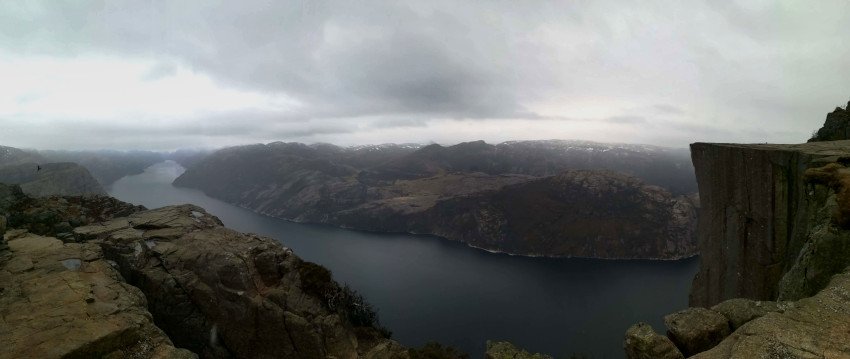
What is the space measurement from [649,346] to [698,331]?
2.03 metres

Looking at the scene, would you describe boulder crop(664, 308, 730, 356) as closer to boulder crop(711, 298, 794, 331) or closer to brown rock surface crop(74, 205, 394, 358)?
boulder crop(711, 298, 794, 331)

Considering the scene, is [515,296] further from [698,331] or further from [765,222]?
[698,331]

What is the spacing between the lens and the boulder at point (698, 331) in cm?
1424

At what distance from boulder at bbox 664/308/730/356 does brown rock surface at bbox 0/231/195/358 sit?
2202 cm

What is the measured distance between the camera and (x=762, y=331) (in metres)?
11.5

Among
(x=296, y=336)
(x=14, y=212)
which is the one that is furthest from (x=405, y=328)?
(x=14, y=212)

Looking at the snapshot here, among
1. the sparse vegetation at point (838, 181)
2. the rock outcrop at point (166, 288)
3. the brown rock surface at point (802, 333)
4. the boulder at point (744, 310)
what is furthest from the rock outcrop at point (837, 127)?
the rock outcrop at point (166, 288)

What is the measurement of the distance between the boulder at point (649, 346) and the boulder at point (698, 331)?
0.73 meters

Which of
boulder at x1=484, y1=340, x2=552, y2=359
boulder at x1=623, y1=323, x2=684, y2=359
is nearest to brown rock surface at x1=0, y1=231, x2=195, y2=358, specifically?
boulder at x1=484, y1=340, x2=552, y2=359

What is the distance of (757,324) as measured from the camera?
11867mm

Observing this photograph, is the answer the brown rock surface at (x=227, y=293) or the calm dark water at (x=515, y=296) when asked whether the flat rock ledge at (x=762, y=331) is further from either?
the calm dark water at (x=515, y=296)

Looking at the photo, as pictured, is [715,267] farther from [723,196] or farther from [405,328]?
[405,328]

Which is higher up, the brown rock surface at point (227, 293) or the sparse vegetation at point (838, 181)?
the sparse vegetation at point (838, 181)

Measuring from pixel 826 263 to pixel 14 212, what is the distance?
56.1 metres
